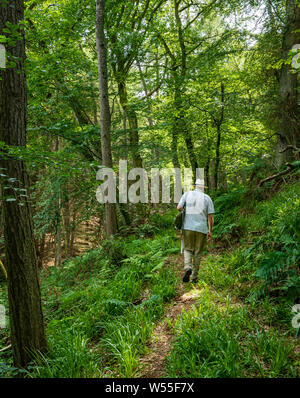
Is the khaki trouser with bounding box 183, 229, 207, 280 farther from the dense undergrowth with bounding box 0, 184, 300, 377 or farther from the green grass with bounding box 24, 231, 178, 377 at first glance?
the green grass with bounding box 24, 231, 178, 377

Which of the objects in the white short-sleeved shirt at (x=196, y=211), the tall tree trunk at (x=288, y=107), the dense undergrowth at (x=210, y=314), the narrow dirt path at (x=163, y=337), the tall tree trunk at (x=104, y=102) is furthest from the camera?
the tall tree trunk at (x=288, y=107)

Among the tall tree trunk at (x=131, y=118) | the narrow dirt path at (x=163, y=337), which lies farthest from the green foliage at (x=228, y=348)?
the tall tree trunk at (x=131, y=118)

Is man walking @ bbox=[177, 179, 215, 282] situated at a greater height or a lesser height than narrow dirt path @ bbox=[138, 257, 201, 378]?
greater

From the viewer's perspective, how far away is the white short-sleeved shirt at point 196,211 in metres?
5.14

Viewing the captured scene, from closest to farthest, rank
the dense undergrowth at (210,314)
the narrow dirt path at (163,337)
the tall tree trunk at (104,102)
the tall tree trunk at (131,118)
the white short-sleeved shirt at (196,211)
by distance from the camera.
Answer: the dense undergrowth at (210,314) → the narrow dirt path at (163,337) → the white short-sleeved shirt at (196,211) → the tall tree trunk at (104,102) → the tall tree trunk at (131,118)

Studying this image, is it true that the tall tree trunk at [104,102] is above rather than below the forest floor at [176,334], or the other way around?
above

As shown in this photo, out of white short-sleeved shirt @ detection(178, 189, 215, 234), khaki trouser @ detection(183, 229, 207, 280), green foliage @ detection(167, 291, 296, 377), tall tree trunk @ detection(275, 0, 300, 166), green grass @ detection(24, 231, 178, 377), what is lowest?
green grass @ detection(24, 231, 178, 377)

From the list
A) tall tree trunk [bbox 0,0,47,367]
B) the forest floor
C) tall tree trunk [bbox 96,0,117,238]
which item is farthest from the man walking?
tall tree trunk [bbox 0,0,47,367]

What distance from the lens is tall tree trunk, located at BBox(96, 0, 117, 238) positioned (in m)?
6.30

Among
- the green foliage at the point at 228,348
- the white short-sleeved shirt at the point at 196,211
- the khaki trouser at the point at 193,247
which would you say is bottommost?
the green foliage at the point at 228,348

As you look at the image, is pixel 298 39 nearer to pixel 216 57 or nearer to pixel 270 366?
pixel 216 57

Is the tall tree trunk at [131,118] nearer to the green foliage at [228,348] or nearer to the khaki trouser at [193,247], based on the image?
the khaki trouser at [193,247]

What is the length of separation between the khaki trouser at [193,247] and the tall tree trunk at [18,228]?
311cm

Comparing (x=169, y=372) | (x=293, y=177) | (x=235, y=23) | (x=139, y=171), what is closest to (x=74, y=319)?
(x=169, y=372)
